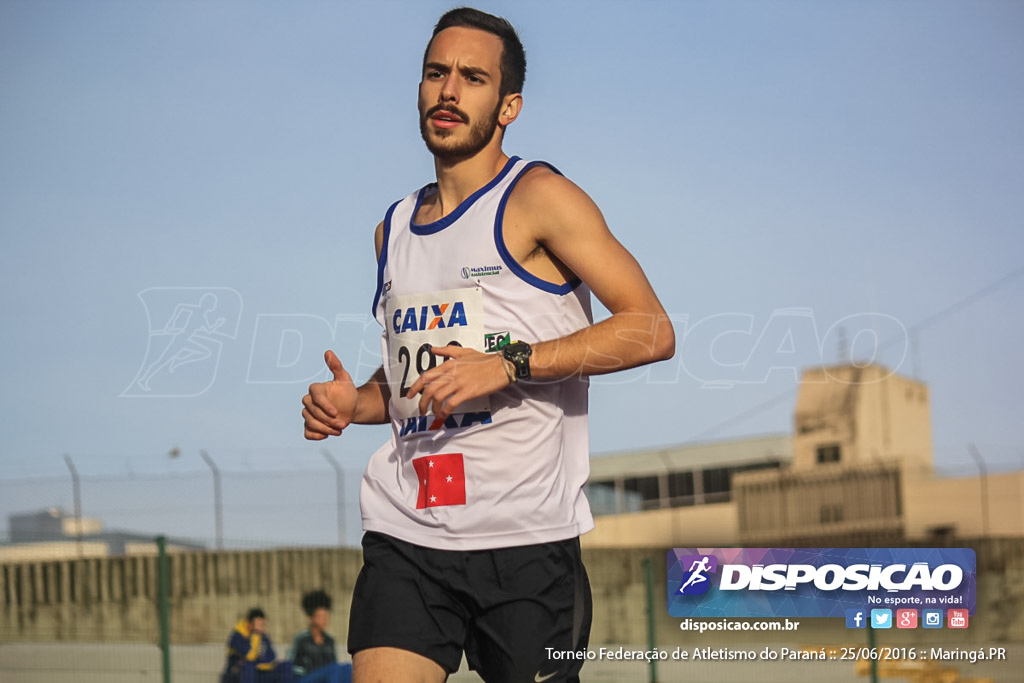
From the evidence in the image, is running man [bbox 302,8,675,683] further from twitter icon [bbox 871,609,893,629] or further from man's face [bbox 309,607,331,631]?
man's face [bbox 309,607,331,631]

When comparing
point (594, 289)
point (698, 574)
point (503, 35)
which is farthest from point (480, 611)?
point (698, 574)

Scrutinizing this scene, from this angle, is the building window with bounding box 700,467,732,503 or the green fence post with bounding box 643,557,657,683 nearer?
the green fence post with bounding box 643,557,657,683

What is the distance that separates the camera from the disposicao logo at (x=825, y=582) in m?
8.74

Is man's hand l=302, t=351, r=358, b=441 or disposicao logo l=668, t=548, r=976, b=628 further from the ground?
man's hand l=302, t=351, r=358, b=441

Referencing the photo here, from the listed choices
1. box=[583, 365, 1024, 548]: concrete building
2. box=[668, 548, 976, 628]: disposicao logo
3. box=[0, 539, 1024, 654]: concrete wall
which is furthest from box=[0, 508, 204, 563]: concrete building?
box=[583, 365, 1024, 548]: concrete building

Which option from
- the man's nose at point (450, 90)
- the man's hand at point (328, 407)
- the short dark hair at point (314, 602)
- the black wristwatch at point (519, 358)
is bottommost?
the short dark hair at point (314, 602)

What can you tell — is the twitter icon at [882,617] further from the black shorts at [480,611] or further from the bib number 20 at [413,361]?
the bib number 20 at [413,361]

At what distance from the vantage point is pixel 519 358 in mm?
3211

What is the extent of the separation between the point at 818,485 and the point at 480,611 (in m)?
34.9

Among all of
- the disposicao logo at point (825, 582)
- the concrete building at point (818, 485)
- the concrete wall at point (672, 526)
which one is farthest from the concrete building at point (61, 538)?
the concrete wall at point (672, 526)

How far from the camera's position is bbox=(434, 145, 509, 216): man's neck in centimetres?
361

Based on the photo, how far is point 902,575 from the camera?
339 inches

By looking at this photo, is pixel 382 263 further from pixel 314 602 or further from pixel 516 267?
pixel 314 602

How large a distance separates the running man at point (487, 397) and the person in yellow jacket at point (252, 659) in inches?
299
